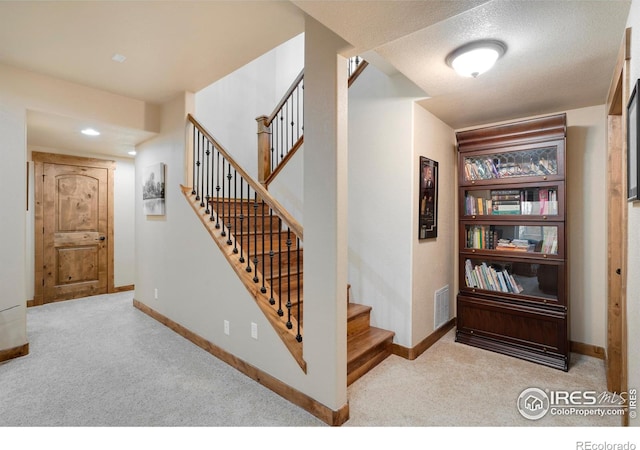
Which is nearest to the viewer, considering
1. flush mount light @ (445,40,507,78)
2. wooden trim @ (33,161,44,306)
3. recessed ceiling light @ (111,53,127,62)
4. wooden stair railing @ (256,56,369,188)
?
flush mount light @ (445,40,507,78)

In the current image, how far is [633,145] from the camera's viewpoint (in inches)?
49.9

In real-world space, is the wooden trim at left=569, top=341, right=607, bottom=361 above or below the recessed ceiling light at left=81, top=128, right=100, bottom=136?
below

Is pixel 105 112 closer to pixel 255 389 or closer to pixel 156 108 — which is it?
pixel 156 108

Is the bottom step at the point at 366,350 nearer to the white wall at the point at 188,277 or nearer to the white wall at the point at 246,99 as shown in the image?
the white wall at the point at 188,277

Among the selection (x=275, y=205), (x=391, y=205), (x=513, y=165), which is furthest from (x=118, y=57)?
(x=513, y=165)

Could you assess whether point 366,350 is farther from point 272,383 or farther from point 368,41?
point 368,41

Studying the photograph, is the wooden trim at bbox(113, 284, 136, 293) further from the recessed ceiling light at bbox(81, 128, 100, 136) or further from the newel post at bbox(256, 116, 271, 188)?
the newel post at bbox(256, 116, 271, 188)

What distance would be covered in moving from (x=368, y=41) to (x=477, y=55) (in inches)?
26.9

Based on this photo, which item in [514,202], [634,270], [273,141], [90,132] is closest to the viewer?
[634,270]

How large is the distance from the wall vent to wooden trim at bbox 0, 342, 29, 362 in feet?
12.5

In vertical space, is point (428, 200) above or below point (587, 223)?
above

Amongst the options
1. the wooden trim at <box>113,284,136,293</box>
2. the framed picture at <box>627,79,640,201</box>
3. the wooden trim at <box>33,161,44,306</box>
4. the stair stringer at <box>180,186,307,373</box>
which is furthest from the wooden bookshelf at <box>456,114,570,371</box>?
the wooden trim at <box>33,161,44,306</box>

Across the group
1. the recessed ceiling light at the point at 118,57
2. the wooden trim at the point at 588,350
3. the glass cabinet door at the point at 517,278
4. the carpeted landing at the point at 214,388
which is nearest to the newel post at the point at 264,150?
the recessed ceiling light at the point at 118,57

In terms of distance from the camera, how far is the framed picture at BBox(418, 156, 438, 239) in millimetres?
2861
